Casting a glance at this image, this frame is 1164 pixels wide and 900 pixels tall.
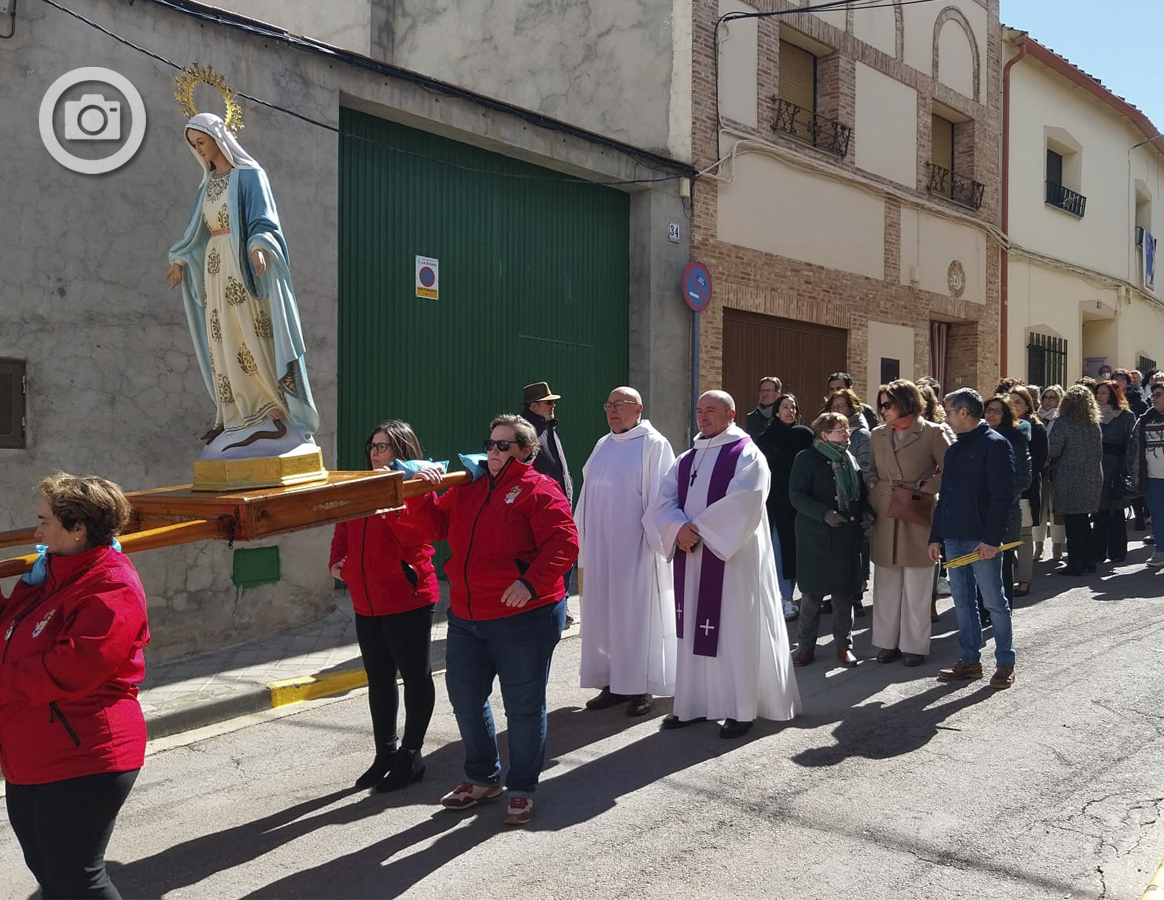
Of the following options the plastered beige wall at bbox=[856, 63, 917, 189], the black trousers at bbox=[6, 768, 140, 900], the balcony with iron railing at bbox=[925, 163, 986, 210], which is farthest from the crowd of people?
the balcony with iron railing at bbox=[925, 163, 986, 210]

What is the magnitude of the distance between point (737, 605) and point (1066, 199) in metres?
17.2

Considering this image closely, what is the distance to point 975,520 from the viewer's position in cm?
698

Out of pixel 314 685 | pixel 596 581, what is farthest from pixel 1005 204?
pixel 314 685

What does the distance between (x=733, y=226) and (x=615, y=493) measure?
7.43m

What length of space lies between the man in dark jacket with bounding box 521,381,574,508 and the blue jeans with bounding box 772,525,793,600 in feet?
5.91

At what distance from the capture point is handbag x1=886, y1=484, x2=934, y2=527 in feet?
24.4

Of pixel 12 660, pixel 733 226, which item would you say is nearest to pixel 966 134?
pixel 733 226

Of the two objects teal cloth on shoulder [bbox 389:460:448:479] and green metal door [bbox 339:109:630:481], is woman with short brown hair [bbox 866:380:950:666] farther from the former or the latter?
green metal door [bbox 339:109:630:481]

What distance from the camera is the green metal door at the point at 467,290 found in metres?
9.91

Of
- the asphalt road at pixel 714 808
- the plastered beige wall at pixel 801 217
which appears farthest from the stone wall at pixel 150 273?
the plastered beige wall at pixel 801 217

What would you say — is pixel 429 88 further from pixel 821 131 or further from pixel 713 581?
pixel 821 131

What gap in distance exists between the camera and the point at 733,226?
13.5 metres

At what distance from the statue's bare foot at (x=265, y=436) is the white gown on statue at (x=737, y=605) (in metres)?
2.37

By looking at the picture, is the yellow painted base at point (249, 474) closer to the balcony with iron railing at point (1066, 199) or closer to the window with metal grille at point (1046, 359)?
A: the window with metal grille at point (1046, 359)
